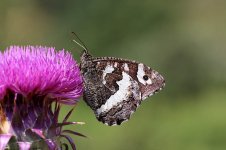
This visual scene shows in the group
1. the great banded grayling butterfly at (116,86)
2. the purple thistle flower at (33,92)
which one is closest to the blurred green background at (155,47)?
the great banded grayling butterfly at (116,86)

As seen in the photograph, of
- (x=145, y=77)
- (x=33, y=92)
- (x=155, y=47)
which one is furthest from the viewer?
(x=155, y=47)

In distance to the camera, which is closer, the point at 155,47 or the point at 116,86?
the point at 116,86

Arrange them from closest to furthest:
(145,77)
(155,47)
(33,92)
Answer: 1. (33,92)
2. (145,77)
3. (155,47)

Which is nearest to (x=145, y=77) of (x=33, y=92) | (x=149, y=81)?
(x=149, y=81)

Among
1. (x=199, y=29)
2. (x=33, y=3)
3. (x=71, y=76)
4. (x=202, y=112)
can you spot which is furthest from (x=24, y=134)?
(x=33, y=3)

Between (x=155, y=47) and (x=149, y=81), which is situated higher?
(x=155, y=47)

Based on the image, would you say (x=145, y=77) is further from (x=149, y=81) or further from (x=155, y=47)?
(x=155, y=47)

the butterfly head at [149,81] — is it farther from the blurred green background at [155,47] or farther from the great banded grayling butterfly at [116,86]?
the blurred green background at [155,47]
